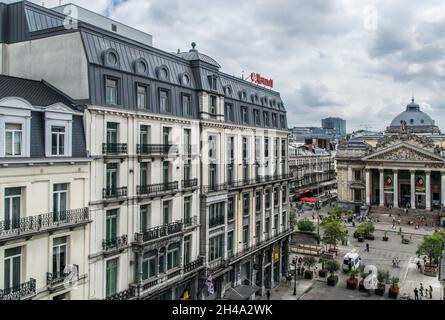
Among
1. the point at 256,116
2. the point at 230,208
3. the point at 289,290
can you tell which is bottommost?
the point at 289,290

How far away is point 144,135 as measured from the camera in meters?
29.1

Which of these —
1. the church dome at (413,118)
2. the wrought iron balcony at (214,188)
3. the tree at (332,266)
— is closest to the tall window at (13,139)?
the wrought iron balcony at (214,188)

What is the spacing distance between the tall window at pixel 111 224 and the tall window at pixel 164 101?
9.13 metres

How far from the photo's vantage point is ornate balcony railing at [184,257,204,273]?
33.3 meters

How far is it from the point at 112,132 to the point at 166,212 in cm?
857

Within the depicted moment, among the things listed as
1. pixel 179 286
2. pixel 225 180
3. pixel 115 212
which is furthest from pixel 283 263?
pixel 115 212

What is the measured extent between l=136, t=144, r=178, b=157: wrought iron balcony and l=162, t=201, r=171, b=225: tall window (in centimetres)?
406

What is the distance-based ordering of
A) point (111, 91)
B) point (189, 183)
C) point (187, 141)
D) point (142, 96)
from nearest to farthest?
1. point (111, 91)
2. point (142, 96)
3. point (187, 141)
4. point (189, 183)

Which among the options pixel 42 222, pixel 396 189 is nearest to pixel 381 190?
pixel 396 189

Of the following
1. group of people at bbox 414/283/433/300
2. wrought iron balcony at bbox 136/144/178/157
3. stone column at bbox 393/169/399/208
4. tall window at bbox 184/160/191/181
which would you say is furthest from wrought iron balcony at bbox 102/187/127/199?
stone column at bbox 393/169/399/208

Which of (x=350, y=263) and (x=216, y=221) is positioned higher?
(x=216, y=221)

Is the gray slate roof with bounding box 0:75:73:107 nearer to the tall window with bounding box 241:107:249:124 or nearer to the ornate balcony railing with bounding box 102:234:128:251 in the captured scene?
the ornate balcony railing with bounding box 102:234:128:251

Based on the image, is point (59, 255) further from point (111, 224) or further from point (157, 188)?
point (157, 188)
